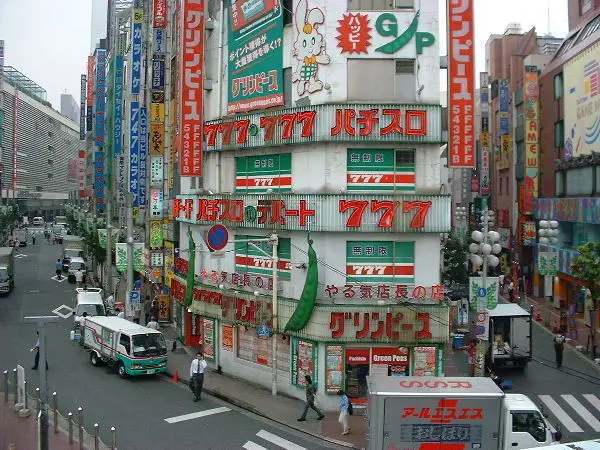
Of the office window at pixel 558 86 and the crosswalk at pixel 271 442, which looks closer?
the crosswalk at pixel 271 442

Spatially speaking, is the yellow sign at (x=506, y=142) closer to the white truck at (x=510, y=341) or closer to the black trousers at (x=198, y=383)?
the white truck at (x=510, y=341)

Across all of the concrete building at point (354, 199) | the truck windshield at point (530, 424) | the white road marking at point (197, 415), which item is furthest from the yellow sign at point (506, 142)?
the truck windshield at point (530, 424)

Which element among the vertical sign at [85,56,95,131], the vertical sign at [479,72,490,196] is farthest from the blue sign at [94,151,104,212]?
the vertical sign at [479,72,490,196]

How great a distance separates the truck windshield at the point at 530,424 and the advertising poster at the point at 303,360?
7.53m

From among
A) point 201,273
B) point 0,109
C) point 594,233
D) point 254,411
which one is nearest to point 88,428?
point 254,411

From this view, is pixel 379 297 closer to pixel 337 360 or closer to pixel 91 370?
pixel 337 360

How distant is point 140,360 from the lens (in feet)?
87.6

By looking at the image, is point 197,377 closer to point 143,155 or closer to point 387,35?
point 387,35

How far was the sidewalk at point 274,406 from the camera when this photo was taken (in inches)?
803

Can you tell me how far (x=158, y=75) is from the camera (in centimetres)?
4028

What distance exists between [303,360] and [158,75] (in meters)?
23.1

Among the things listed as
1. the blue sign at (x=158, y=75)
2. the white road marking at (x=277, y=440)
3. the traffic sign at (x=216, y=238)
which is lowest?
the white road marking at (x=277, y=440)

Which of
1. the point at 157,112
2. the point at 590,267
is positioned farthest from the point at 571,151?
the point at 157,112

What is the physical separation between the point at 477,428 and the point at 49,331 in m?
27.0
